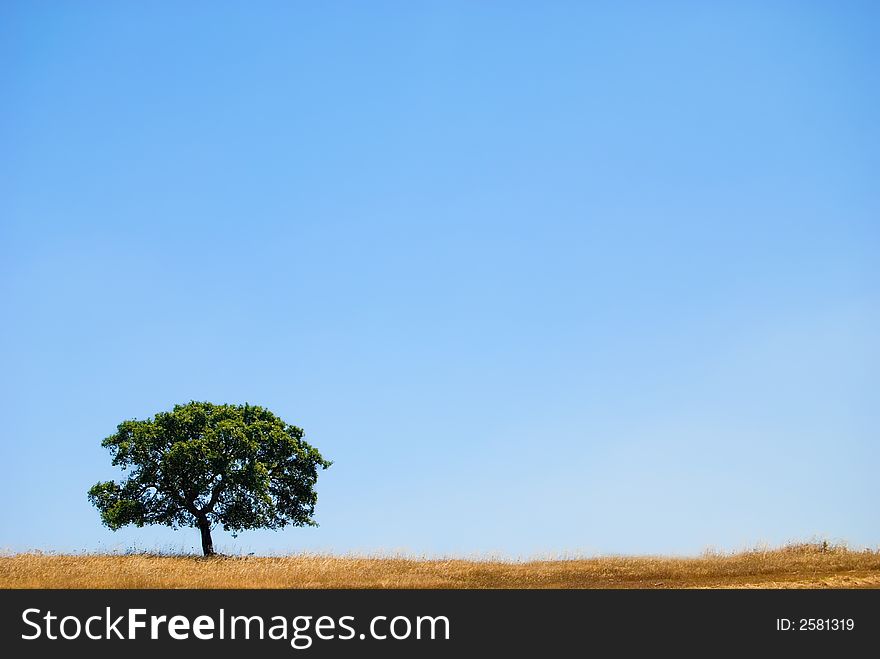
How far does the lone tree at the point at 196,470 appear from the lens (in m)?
49.3

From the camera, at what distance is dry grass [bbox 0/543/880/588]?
121ft

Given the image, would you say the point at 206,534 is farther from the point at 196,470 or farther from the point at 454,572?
the point at 454,572

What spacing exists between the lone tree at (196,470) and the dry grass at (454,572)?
12.1 feet

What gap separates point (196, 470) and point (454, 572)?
1771cm

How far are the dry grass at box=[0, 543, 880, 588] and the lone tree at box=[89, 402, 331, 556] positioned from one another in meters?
3.68

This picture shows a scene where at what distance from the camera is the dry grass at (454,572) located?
36.8 m

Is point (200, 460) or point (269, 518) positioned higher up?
point (200, 460)

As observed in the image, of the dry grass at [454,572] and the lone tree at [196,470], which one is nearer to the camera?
the dry grass at [454,572]

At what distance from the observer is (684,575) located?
3931 centimetres

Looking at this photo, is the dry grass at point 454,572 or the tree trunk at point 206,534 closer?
the dry grass at point 454,572

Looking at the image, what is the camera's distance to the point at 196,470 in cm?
4925
